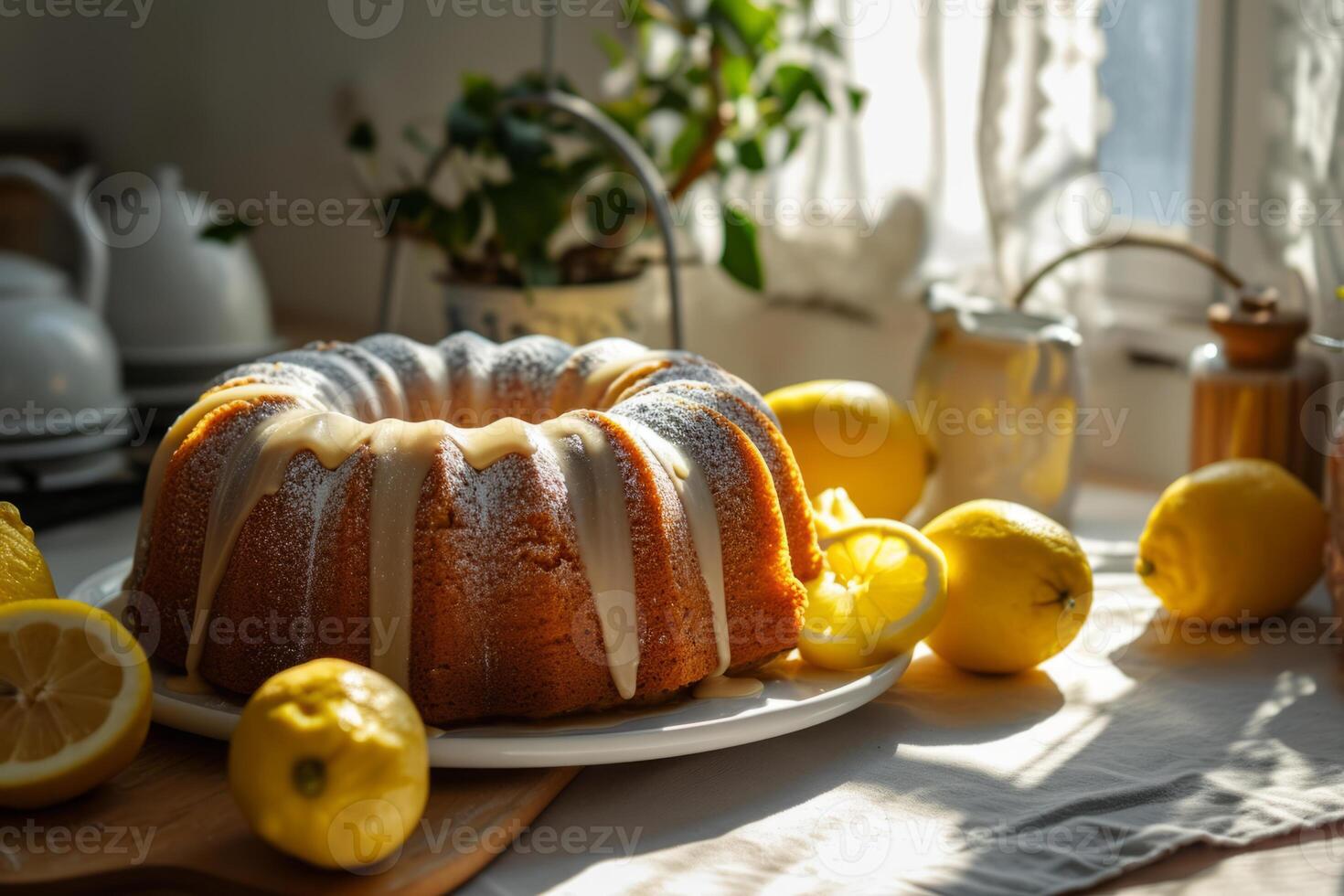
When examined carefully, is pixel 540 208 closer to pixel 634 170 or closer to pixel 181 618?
pixel 634 170

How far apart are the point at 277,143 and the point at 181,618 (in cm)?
199

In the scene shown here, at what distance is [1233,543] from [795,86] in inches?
32.6

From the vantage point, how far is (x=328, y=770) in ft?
2.27

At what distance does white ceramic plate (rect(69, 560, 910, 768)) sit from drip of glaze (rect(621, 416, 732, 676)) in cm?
4

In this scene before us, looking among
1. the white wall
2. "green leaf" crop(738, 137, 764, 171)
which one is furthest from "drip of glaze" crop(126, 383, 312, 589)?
the white wall

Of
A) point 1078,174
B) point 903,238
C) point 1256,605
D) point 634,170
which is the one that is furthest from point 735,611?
point 903,238

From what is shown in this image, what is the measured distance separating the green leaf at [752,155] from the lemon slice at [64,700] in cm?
104

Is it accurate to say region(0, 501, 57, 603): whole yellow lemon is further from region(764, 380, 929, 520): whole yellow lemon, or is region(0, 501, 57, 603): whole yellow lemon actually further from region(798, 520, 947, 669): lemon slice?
region(764, 380, 929, 520): whole yellow lemon

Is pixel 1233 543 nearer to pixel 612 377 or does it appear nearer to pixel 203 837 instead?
pixel 612 377

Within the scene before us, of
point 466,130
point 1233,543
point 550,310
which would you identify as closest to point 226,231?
point 466,130

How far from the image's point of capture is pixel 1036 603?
98 centimetres

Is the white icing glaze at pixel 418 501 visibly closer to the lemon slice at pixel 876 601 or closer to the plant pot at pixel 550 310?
the lemon slice at pixel 876 601

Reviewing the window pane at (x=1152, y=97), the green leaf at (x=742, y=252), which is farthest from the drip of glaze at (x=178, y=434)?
the window pane at (x=1152, y=97)

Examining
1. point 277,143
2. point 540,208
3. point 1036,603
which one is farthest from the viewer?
point 277,143
